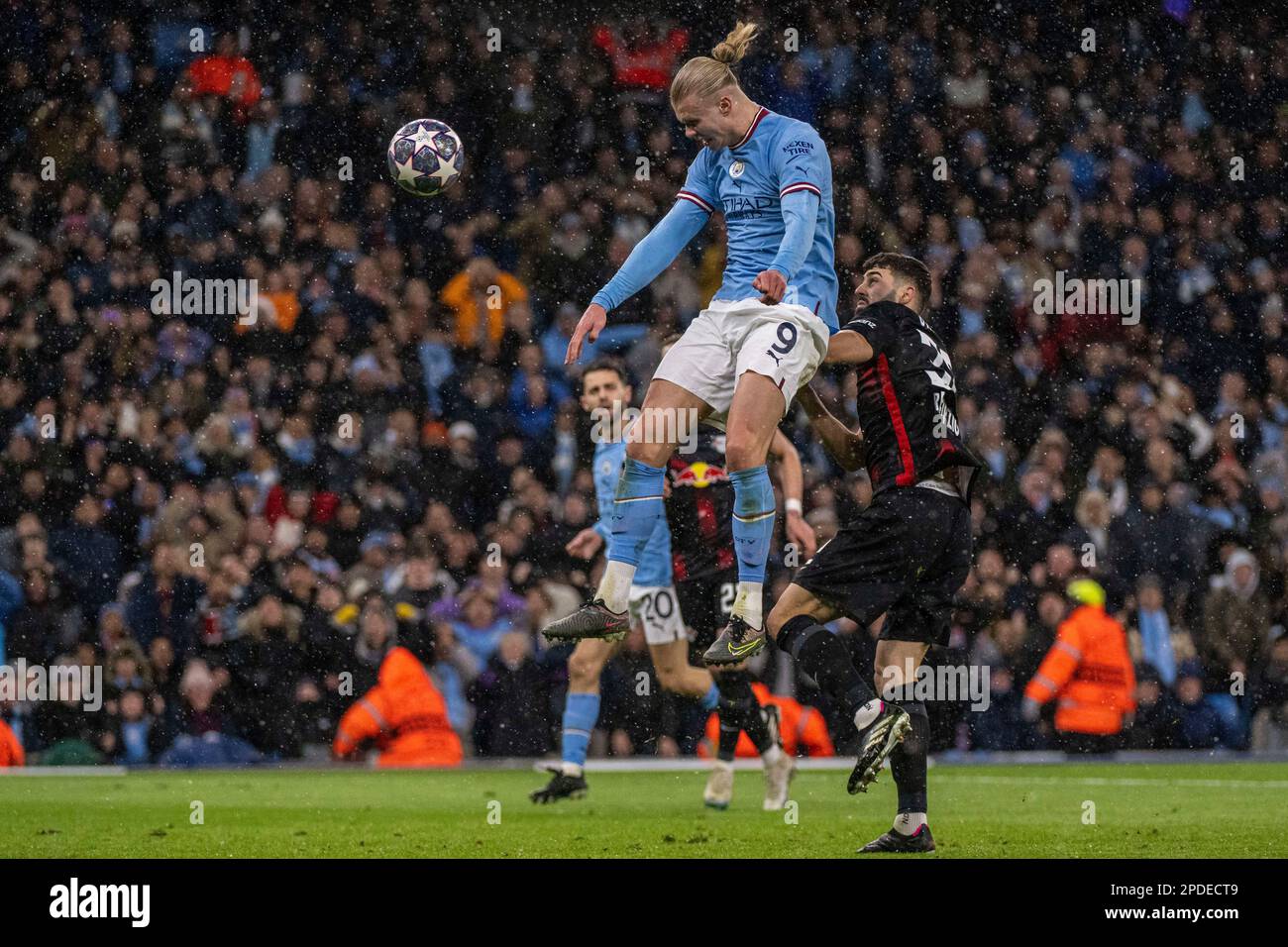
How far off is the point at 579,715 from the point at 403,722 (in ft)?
8.77

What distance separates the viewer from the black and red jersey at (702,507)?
9.85 metres

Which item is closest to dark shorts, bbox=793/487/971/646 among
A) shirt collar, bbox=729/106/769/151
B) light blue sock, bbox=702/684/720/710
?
shirt collar, bbox=729/106/769/151

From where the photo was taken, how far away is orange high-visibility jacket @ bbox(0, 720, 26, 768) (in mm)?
11992

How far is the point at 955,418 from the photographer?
A: 715 cm

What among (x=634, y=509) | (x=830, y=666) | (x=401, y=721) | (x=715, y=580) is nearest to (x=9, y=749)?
(x=401, y=721)

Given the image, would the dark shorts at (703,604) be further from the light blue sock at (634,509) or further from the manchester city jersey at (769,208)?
the manchester city jersey at (769,208)

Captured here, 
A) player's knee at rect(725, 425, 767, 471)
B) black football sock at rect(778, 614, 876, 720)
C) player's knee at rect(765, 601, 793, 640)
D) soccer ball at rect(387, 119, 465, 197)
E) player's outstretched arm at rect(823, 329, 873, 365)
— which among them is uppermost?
soccer ball at rect(387, 119, 465, 197)

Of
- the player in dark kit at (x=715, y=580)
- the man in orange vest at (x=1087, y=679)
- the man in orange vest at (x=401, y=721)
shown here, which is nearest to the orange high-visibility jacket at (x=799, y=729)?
the man in orange vest at (x=1087, y=679)

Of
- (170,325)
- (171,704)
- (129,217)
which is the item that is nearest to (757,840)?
(171,704)

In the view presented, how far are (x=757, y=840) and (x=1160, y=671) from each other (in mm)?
5690

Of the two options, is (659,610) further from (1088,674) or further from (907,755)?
(1088,674)

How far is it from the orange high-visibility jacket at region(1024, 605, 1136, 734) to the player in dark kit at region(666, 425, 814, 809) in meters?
3.20

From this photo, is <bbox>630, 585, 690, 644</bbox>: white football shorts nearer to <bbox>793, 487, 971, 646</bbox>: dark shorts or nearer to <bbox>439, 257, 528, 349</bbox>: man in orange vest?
<bbox>793, 487, 971, 646</bbox>: dark shorts

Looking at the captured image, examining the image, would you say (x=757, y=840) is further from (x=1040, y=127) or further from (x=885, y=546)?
(x=1040, y=127)
